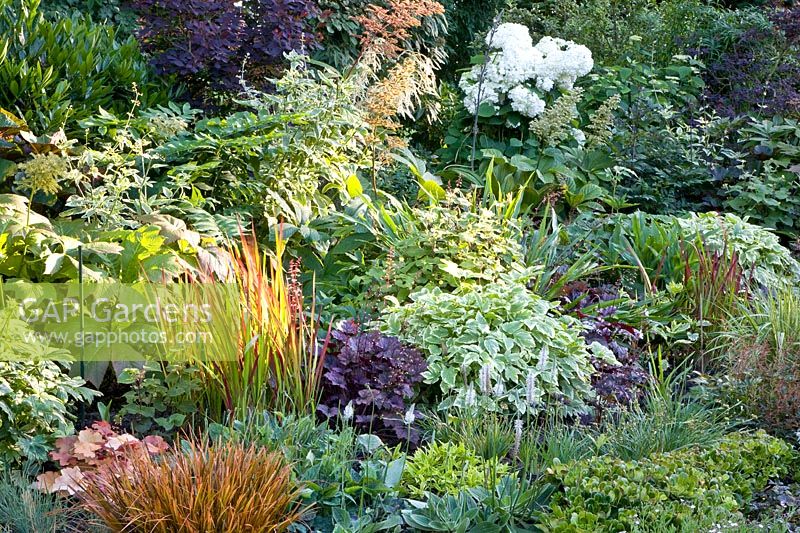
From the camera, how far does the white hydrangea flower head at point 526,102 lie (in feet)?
25.2

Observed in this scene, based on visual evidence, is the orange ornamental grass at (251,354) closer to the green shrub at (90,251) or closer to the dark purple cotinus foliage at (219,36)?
the green shrub at (90,251)

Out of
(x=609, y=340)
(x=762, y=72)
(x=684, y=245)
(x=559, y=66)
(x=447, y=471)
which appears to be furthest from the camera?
(x=762, y=72)

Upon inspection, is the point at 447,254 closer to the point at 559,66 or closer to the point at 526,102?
the point at 526,102

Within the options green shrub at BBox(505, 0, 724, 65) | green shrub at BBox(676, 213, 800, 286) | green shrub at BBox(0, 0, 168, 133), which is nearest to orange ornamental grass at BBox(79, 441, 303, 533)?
green shrub at BBox(0, 0, 168, 133)

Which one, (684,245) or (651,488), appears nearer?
(651,488)

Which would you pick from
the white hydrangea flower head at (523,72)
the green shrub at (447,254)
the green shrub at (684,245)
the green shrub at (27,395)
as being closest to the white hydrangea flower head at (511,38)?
the white hydrangea flower head at (523,72)

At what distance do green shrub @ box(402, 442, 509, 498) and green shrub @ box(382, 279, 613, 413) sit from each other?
517 mm

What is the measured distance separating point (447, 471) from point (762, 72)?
7543mm

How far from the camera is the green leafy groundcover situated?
3.14 metres

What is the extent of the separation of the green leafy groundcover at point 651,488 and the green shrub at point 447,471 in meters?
0.25

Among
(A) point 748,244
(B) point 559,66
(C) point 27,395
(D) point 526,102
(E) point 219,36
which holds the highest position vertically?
(E) point 219,36

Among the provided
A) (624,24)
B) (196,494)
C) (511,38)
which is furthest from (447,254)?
(624,24)

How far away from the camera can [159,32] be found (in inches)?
269

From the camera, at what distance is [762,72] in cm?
940
